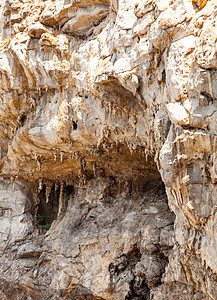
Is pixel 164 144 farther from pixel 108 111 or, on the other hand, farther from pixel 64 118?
pixel 64 118

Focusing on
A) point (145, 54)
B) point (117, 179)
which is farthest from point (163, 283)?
point (145, 54)

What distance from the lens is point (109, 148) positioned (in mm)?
10891

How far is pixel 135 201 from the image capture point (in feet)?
40.5

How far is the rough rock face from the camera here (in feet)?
21.5

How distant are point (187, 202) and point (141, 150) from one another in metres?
4.07

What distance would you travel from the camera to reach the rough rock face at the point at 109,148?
6555 mm

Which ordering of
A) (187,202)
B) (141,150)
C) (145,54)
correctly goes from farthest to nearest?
(141,150)
(145,54)
(187,202)

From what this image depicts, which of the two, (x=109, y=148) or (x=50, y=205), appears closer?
(x=109, y=148)

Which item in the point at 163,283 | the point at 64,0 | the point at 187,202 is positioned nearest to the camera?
the point at 187,202

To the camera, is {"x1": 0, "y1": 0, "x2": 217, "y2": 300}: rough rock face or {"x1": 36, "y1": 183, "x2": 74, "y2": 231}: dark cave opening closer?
{"x1": 0, "y1": 0, "x2": 217, "y2": 300}: rough rock face

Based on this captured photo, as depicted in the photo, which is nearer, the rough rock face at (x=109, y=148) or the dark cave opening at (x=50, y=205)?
the rough rock face at (x=109, y=148)

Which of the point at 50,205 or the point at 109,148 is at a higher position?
the point at 109,148

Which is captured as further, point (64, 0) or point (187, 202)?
point (64, 0)

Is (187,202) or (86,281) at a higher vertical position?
(187,202)
